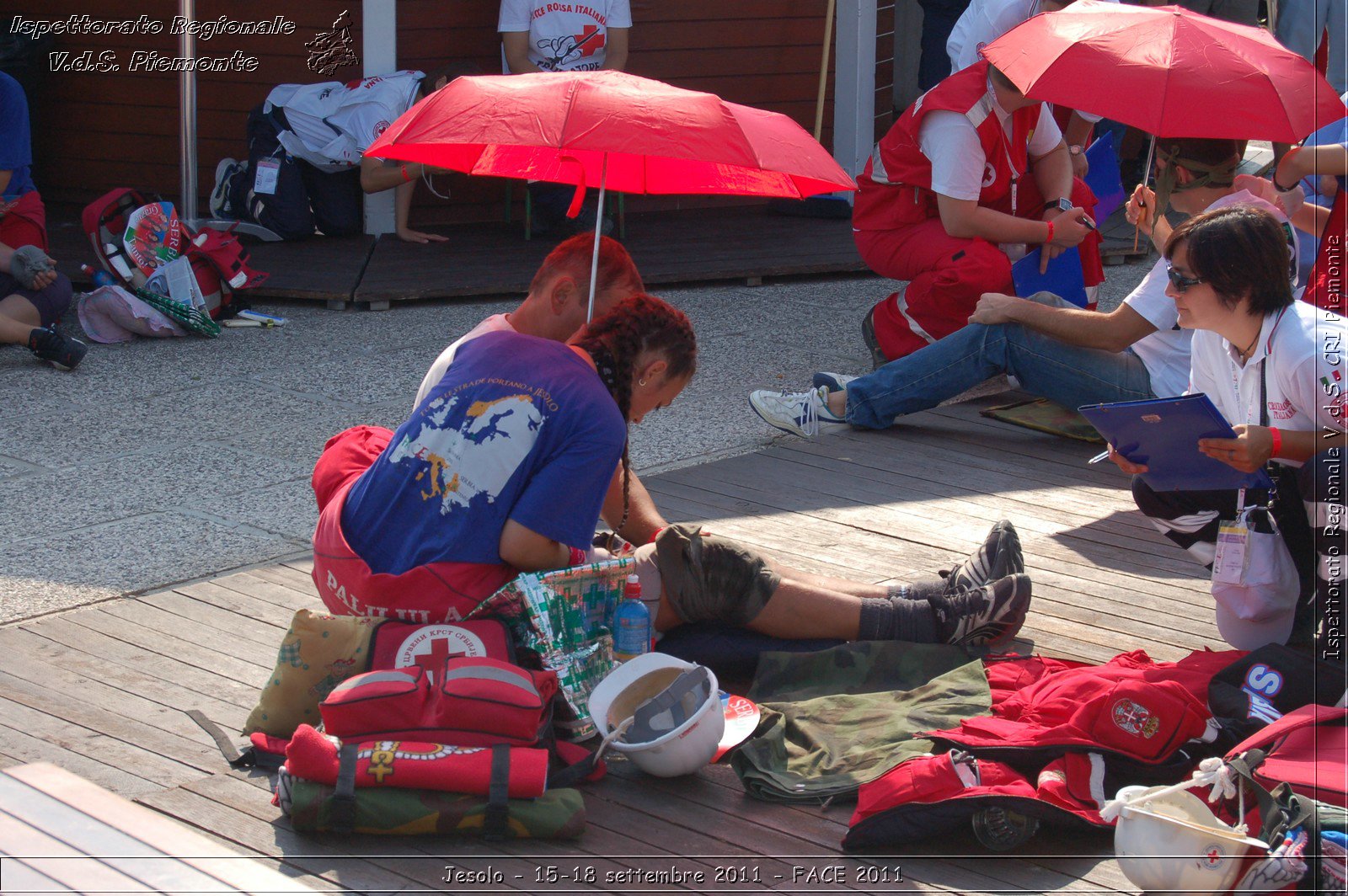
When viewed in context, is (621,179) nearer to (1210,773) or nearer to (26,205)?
(1210,773)

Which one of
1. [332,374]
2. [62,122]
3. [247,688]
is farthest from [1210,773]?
[62,122]

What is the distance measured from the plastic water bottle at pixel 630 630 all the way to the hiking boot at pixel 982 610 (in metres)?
0.78

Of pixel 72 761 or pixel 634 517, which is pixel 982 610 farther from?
pixel 72 761

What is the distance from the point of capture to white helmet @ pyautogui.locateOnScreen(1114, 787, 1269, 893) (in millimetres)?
2268

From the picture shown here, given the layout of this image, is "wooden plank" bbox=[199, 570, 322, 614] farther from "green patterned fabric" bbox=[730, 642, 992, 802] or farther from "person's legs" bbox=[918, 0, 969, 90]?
"person's legs" bbox=[918, 0, 969, 90]

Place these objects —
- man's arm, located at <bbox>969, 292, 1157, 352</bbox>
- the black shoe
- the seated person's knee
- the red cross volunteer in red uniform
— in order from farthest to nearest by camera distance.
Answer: the black shoe < the red cross volunteer in red uniform < man's arm, located at <bbox>969, 292, 1157, 352</bbox> < the seated person's knee

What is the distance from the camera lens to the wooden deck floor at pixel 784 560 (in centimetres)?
255

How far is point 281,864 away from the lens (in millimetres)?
2479

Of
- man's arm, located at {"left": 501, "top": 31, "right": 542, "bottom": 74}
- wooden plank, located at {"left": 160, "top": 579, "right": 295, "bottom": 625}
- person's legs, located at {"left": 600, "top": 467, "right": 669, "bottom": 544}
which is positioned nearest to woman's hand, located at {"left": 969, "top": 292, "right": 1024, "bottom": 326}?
person's legs, located at {"left": 600, "top": 467, "right": 669, "bottom": 544}

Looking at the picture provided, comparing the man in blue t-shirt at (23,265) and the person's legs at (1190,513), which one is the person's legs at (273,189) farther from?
the person's legs at (1190,513)

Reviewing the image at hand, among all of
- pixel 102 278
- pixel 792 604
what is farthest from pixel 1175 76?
pixel 102 278

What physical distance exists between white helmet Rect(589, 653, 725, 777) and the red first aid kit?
0.80 feet

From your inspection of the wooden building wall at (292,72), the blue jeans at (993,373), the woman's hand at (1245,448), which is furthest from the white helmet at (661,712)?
the wooden building wall at (292,72)

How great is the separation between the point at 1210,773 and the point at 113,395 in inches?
177
